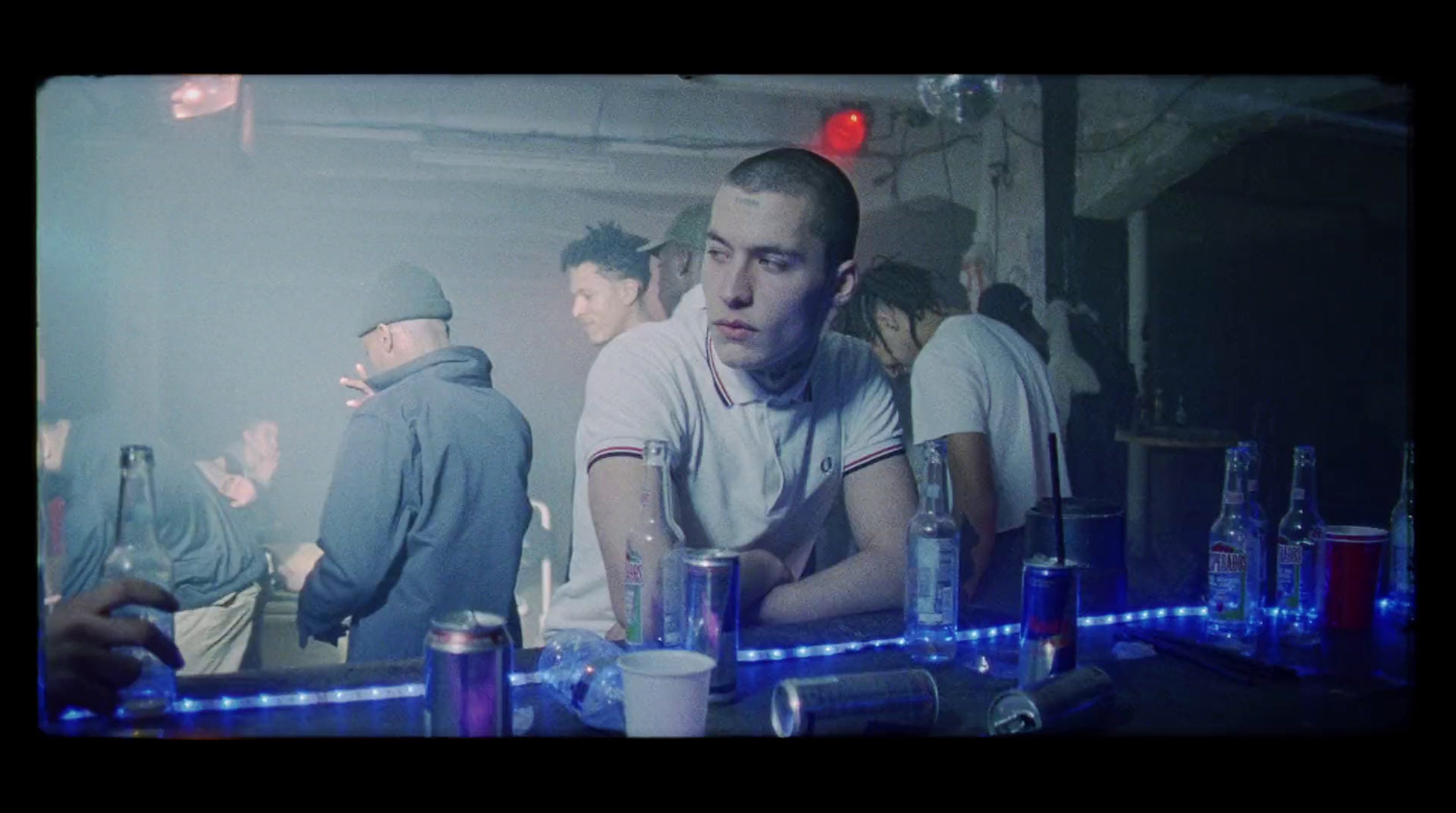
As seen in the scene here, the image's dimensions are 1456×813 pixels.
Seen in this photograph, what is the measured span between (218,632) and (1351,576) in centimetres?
232

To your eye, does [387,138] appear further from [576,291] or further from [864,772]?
[864,772]

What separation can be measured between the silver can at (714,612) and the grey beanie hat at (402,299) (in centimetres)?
88

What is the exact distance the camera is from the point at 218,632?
217 cm

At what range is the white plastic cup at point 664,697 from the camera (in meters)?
1.52

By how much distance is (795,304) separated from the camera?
247 centimetres

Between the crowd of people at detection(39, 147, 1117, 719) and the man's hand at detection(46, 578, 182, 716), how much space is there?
1.50 ft

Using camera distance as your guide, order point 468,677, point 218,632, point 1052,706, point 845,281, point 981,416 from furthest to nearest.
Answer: point 981,416, point 845,281, point 218,632, point 1052,706, point 468,677

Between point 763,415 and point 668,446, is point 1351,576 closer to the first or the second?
point 763,415

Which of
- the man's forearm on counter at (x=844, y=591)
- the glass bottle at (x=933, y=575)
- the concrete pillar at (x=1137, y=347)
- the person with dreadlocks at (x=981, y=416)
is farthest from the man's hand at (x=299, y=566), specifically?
the concrete pillar at (x=1137, y=347)

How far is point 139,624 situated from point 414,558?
66 cm

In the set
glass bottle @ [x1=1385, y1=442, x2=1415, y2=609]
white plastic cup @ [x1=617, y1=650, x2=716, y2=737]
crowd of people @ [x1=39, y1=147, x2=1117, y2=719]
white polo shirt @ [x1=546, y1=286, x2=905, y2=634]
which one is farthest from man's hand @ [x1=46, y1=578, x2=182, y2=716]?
glass bottle @ [x1=1385, y1=442, x2=1415, y2=609]

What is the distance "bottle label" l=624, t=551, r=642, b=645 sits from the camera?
1.99 m

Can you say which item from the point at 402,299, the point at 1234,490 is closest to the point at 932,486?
the point at 1234,490

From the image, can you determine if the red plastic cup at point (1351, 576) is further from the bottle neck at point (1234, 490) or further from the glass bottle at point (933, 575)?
the glass bottle at point (933, 575)
